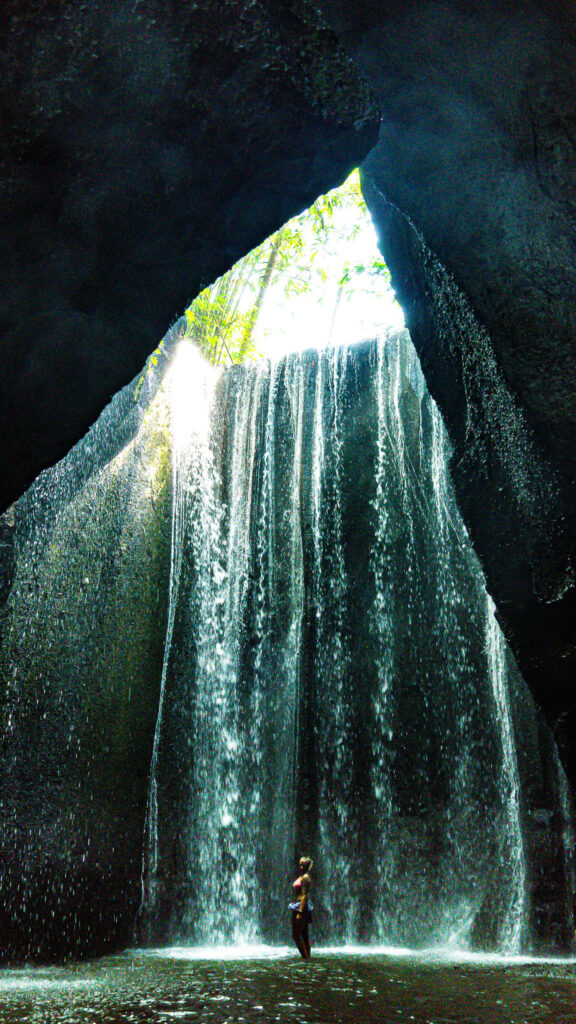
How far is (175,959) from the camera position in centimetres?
908

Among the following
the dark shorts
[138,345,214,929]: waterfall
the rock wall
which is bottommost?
the dark shorts

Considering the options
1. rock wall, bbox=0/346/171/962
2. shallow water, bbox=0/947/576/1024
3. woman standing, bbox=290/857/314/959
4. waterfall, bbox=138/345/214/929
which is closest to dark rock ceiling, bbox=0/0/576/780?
shallow water, bbox=0/947/576/1024

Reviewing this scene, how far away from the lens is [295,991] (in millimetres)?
6023

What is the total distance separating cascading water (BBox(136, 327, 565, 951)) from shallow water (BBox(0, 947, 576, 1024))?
1.97 m

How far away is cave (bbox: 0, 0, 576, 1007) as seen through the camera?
378 centimetres

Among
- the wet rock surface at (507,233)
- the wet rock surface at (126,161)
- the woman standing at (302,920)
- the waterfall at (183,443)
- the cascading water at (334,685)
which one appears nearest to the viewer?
the wet rock surface at (126,161)

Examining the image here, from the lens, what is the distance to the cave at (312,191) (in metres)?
3.78

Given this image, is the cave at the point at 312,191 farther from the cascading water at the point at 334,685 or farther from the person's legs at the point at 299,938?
the cascading water at the point at 334,685

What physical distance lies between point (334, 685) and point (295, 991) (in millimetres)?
6486

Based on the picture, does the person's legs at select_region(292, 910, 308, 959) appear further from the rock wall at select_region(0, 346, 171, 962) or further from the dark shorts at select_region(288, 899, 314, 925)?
the rock wall at select_region(0, 346, 171, 962)

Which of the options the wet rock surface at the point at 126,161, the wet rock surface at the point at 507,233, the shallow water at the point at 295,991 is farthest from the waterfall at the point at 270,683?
the wet rock surface at the point at 507,233

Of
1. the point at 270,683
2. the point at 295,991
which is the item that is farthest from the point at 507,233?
the point at 270,683

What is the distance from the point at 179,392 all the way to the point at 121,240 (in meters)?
9.42

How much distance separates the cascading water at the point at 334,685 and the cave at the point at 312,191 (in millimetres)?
6346
